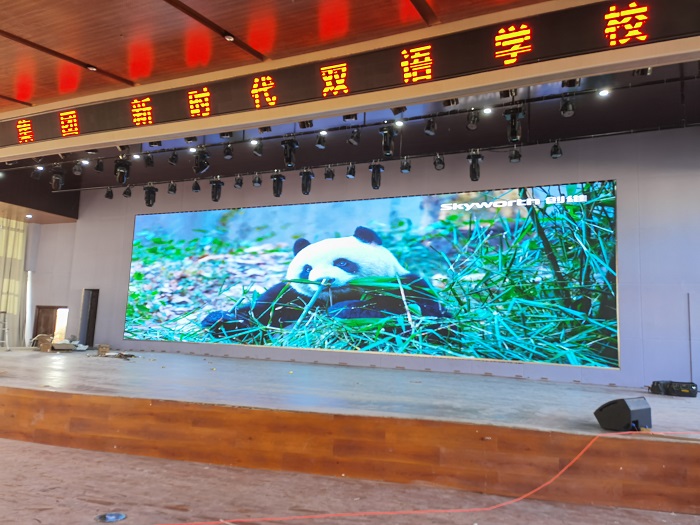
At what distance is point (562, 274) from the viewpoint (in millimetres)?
7715

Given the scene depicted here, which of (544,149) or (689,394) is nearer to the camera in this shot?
(689,394)

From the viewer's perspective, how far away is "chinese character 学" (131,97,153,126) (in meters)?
4.14

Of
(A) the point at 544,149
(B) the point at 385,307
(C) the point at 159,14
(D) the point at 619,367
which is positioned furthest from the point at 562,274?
(C) the point at 159,14

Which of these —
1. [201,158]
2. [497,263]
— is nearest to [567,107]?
[497,263]

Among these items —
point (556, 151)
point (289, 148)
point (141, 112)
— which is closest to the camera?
point (141, 112)

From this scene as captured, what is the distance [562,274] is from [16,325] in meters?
11.9

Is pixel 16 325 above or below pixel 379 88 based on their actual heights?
below

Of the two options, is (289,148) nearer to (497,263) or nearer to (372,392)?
(497,263)

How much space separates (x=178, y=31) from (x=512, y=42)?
7.32 feet

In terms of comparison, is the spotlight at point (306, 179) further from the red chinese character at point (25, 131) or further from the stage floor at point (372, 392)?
the red chinese character at point (25, 131)

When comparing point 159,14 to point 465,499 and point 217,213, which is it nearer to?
point 465,499

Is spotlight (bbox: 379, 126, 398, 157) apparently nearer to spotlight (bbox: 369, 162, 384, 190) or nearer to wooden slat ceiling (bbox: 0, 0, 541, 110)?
spotlight (bbox: 369, 162, 384, 190)

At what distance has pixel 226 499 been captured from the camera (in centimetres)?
275

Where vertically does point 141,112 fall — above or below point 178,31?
below
